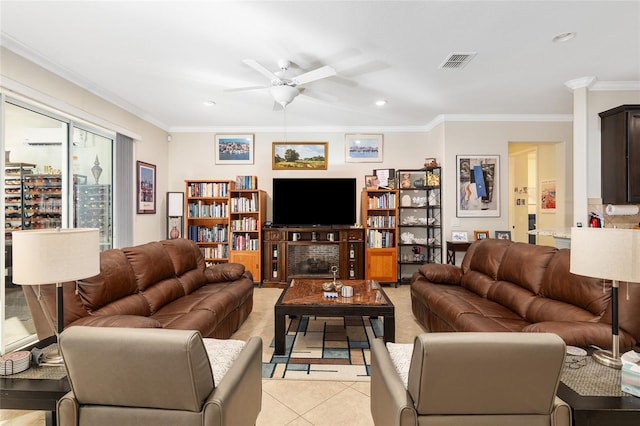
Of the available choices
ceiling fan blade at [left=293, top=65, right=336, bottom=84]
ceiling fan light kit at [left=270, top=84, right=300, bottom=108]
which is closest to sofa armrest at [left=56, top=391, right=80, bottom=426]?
ceiling fan blade at [left=293, top=65, right=336, bottom=84]

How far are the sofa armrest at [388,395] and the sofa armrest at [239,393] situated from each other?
637mm

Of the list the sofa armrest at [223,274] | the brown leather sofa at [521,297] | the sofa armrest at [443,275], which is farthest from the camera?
the sofa armrest at [223,274]

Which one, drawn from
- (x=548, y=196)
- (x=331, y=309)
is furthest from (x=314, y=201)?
(x=548, y=196)

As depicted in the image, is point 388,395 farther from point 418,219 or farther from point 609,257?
point 418,219

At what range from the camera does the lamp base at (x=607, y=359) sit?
1.62m

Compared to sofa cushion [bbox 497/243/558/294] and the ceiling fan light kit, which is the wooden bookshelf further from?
the ceiling fan light kit

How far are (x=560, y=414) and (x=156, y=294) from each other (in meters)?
2.93

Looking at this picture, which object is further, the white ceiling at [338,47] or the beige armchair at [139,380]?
the white ceiling at [338,47]

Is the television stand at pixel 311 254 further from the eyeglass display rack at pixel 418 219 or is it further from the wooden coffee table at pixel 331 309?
the wooden coffee table at pixel 331 309

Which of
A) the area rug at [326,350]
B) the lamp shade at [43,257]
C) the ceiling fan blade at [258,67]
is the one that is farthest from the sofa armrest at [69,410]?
the ceiling fan blade at [258,67]

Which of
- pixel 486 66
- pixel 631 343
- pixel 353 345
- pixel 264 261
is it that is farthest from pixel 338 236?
pixel 631 343

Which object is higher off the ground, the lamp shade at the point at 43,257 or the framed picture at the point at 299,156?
the framed picture at the point at 299,156

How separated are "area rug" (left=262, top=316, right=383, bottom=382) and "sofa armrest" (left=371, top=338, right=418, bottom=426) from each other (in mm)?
936

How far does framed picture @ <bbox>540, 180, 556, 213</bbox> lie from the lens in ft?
19.9
